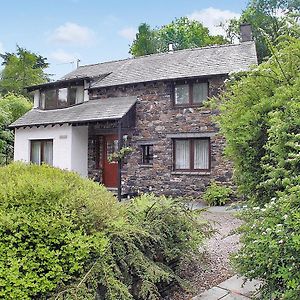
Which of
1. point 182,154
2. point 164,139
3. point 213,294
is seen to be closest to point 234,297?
point 213,294

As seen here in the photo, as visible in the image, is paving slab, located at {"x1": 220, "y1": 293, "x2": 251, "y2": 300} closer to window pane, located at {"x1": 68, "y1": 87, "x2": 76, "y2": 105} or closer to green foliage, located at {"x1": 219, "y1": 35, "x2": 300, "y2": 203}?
green foliage, located at {"x1": 219, "y1": 35, "x2": 300, "y2": 203}

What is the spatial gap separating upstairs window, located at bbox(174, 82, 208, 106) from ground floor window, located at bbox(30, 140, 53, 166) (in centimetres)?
673

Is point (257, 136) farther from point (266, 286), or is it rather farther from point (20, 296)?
point (20, 296)

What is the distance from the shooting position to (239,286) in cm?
455

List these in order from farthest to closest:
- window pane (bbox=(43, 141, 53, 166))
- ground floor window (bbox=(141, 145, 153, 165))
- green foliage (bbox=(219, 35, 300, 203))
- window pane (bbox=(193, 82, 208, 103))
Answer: window pane (bbox=(43, 141, 53, 166))
ground floor window (bbox=(141, 145, 153, 165))
window pane (bbox=(193, 82, 208, 103))
green foliage (bbox=(219, 35, 300, 203))

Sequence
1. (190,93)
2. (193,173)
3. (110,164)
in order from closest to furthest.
Result: (193,173), (190,93), (110,164)

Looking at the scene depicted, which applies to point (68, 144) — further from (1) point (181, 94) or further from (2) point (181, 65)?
(2) point (181, 65)

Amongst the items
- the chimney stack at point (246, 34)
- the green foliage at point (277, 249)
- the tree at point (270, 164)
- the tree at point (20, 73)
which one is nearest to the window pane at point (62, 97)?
the chimney stack at point (246, 34)

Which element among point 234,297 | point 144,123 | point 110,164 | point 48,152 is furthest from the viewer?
point 48,152

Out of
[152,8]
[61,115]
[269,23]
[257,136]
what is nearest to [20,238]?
[257,136]

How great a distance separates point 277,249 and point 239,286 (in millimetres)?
1538

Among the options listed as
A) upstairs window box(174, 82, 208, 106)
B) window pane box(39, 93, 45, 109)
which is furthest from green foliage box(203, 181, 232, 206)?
window pane box(39, 93, 45, 109)

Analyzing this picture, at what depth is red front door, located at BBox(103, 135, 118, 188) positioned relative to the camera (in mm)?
17594

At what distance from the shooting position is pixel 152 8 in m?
14.6
